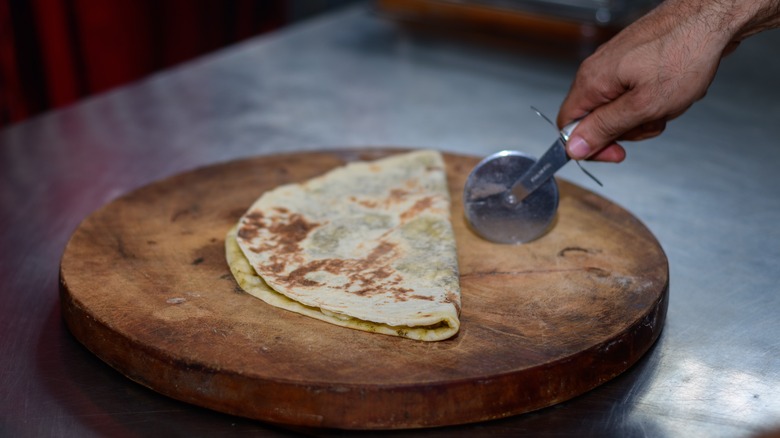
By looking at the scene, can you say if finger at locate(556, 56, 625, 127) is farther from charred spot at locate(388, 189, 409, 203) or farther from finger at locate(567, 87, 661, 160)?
charred spot at locate(388, 189, 409, 203)

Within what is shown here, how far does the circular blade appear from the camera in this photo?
55.5 inches

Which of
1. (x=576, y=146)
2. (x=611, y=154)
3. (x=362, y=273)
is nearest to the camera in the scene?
(x=362, y=273)

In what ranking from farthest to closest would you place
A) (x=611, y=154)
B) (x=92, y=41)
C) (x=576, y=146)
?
(x=92, y=41)
(x=611, y=154)
(x=576, y=146)

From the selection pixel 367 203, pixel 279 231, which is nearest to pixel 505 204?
pixel 367 203

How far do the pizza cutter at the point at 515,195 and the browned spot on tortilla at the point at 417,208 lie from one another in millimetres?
85

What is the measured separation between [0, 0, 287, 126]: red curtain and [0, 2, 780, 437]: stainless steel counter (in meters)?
0.80

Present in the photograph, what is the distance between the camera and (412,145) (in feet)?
6.56

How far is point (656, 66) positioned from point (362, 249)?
516 millimetres

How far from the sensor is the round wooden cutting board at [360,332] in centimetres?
102

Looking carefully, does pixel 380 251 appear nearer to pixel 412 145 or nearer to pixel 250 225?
pixel 250 225

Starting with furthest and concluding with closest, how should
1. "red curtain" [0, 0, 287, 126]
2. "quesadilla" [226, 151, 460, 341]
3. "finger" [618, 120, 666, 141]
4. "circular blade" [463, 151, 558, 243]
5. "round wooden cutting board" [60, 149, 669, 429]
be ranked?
"red curtain" [0, 0, 287, 126] < "finger" [618, 120, 666, 141] < "circular blade" [463, 151, 558, 243] < "quesadilla" [226, 151, 460, 341] < "round wooden cutting board" [60, 149, 669, 429]

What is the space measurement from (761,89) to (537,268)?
1292mm

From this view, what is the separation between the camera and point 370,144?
6.53 ft

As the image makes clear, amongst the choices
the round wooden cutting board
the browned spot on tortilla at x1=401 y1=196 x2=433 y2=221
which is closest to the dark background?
the round wooden cutting board
